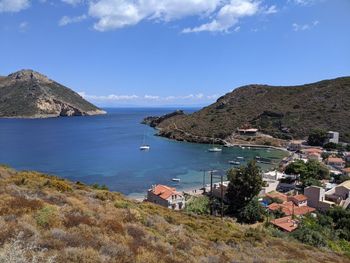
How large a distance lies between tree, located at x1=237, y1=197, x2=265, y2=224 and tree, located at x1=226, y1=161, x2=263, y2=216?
1.21 metres

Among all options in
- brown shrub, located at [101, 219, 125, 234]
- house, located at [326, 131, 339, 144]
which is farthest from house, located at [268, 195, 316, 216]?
house, located at [326, 131, 339, 144]

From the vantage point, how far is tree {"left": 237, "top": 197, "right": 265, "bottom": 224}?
34.4 m

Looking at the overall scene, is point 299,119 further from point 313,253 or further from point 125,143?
point 313,253

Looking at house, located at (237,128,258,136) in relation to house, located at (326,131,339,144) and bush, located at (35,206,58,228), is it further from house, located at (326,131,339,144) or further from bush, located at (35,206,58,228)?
bush, located at (35,206,58,228)

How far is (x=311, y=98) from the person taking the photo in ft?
379

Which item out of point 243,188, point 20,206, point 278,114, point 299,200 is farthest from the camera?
point 278,114

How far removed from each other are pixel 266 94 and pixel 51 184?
123 m

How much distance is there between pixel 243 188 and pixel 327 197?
11.2m

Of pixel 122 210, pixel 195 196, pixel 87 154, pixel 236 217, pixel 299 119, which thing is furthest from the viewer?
pixel 299 119

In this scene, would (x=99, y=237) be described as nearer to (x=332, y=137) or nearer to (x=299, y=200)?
(x=299, y=200)

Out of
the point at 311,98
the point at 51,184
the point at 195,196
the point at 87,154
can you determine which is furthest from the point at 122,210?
the point at 311,98

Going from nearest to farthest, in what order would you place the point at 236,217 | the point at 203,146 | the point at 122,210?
1. the point at 122,210
2. the point at 236,217
3. the point at 203,146

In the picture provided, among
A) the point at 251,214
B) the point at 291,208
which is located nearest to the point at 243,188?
the point at 251,214

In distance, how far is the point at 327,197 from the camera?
4084 cm
